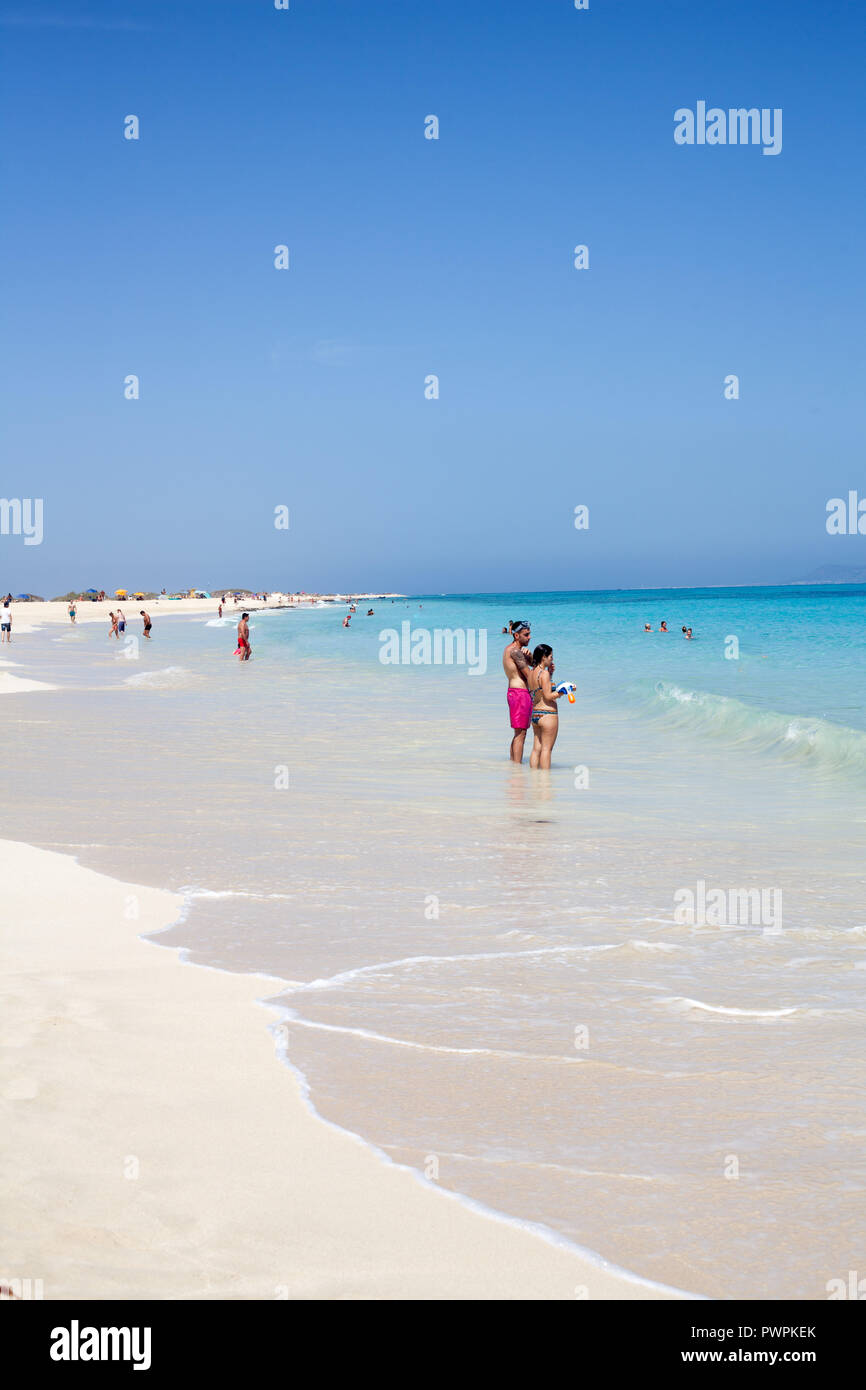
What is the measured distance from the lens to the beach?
11.1ft

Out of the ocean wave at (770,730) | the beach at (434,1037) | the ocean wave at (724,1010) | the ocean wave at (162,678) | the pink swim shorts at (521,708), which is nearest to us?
the beach at (434,1037)

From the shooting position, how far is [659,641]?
190 feet

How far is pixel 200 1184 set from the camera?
3668 mm

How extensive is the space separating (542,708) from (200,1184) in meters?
11.3

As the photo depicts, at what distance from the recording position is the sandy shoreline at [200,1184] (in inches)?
126

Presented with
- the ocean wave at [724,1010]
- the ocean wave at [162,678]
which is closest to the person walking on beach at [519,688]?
the ocean wave at [724,1010]

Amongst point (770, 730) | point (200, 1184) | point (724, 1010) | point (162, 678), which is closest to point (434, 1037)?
point (724, 1010)

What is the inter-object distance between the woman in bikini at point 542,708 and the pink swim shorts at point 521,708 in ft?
0.27

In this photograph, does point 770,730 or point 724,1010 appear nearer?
point 724,1010

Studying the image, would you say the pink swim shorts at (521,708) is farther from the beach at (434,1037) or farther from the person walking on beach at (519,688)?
the beach at (434,1037)

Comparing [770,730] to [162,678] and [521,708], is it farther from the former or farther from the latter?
[162,678]

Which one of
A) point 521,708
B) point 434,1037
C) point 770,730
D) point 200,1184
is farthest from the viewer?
point 770,730

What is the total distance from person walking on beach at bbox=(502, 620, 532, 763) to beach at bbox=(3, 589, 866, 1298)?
77.4 inches
